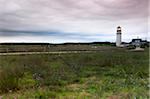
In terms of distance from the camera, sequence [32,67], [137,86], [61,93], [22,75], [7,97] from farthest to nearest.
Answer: [32,67], [22,75], [137,86], [61,93], [7,97]

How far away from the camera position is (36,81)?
13320 millimetres

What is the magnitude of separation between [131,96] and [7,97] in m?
3.94

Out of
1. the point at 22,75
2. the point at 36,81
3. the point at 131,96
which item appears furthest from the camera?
the point at 22,75

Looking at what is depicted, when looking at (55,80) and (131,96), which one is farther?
(55,80)

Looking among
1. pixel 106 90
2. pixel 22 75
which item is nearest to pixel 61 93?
pixel 106 90

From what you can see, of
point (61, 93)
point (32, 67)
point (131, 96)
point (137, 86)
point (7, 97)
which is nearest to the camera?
point (131, 96)

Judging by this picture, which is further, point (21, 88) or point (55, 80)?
point (55, 80)

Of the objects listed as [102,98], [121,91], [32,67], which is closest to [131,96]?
[102,98]

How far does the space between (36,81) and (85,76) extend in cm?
319

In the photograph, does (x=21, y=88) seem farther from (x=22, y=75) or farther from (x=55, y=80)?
(x=22, y=75)

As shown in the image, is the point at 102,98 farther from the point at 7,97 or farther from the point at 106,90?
the point at 7,97

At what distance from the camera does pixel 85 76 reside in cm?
1566

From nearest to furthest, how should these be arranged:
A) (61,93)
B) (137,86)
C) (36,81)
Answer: (61,93) < (137,86) < (36,81)

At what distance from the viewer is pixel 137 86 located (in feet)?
38.2
